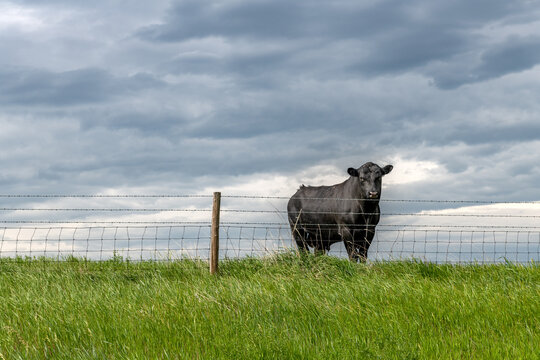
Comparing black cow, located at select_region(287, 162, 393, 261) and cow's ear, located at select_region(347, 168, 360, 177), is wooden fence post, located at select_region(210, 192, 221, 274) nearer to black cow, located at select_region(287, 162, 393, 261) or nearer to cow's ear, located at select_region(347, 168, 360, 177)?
black cow, located at select_region(287, 162, 393, 261)

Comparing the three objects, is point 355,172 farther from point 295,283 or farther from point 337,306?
point 337,306

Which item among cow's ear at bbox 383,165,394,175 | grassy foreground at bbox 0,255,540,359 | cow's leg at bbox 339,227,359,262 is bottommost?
grassy foreground at bbox 0,255,540,359

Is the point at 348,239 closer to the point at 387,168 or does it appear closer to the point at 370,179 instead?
the point at 370,179

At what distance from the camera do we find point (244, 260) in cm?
1049

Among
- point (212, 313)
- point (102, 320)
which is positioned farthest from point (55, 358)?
point (212, 313)

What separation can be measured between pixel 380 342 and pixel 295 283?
10.1 ft

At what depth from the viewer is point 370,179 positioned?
12.4m

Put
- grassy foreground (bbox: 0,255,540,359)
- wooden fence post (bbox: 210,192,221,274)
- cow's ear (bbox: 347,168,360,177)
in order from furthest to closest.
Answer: cow's ear (bbox: 347,168,360,177) < wooden fence post (bbox: 210,192,221,274) < grassy foreground (bbox: 0,255,540,359)

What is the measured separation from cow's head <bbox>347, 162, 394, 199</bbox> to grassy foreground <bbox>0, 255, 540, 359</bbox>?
353 centimetres

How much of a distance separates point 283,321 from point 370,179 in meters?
6.80

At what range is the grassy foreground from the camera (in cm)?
505

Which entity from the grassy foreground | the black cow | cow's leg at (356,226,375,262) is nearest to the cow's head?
the black cow

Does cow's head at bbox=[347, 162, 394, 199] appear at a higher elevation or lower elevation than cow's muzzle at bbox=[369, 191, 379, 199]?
higher

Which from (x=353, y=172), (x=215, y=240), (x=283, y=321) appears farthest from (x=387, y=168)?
(x=283, y=321)
